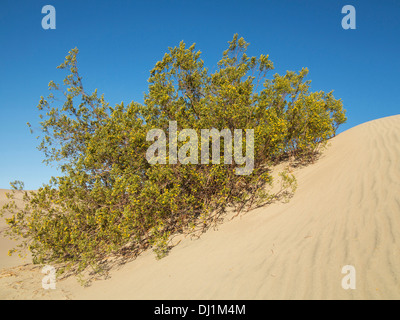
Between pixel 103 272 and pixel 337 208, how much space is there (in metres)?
7.00

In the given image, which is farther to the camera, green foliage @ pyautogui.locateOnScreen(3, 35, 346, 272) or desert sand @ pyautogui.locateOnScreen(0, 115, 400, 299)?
green foliage @ pyautogui.locateOnScreen(3, 35, 346, 272)

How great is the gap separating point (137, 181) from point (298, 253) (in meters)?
4.63

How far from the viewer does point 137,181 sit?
6.24 metres

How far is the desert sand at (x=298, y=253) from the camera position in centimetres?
316

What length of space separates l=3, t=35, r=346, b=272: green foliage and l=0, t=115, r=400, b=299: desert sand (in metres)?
0.76

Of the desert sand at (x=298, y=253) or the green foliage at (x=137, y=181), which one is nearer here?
the desert sand at (x=298, y=253)

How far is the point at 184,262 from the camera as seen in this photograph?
5188 millimetres

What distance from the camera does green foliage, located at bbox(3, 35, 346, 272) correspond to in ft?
19.7

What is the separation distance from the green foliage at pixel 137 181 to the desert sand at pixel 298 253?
2.49ft

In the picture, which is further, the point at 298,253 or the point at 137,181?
the point at 137,181

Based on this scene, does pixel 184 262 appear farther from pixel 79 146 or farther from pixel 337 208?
pixel 79 146

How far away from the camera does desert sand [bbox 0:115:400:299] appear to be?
124 inches

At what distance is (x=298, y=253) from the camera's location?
3.92 metres
